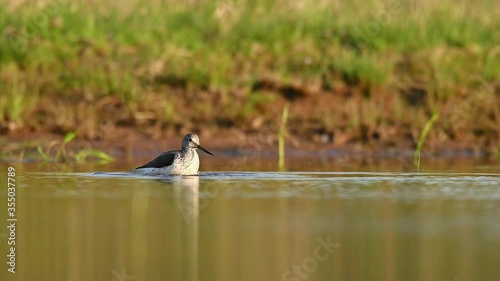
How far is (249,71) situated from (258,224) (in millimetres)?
7173

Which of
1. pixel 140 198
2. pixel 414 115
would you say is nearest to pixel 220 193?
pixel 140 198

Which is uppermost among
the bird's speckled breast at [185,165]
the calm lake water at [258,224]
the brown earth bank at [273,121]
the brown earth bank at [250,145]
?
the brown earth bank at [273,121]

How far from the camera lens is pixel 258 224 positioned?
9.92 meters

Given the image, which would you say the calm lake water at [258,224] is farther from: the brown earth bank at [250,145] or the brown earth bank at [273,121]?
the brown earth bank at [273,121]

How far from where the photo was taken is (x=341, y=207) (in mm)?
10727

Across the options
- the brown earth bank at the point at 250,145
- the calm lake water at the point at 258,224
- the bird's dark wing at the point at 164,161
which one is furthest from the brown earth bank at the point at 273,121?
the bird's dark wing at the point at 164,161

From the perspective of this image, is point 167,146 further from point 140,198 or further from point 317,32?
point 140,198

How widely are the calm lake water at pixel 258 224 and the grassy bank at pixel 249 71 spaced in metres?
2.65

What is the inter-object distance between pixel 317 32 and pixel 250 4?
4.07ft

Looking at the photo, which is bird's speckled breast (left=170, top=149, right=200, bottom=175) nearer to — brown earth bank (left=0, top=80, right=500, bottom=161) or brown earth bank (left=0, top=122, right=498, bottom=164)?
brown earth bank (left=0, top=122, right=498, bottom=164)

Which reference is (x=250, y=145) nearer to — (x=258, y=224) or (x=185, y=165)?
(x=185, y=165)

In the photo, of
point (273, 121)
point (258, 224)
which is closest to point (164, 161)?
point (258, 224)

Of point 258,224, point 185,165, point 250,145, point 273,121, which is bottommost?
point 258,224

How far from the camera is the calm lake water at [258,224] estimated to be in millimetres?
8328
